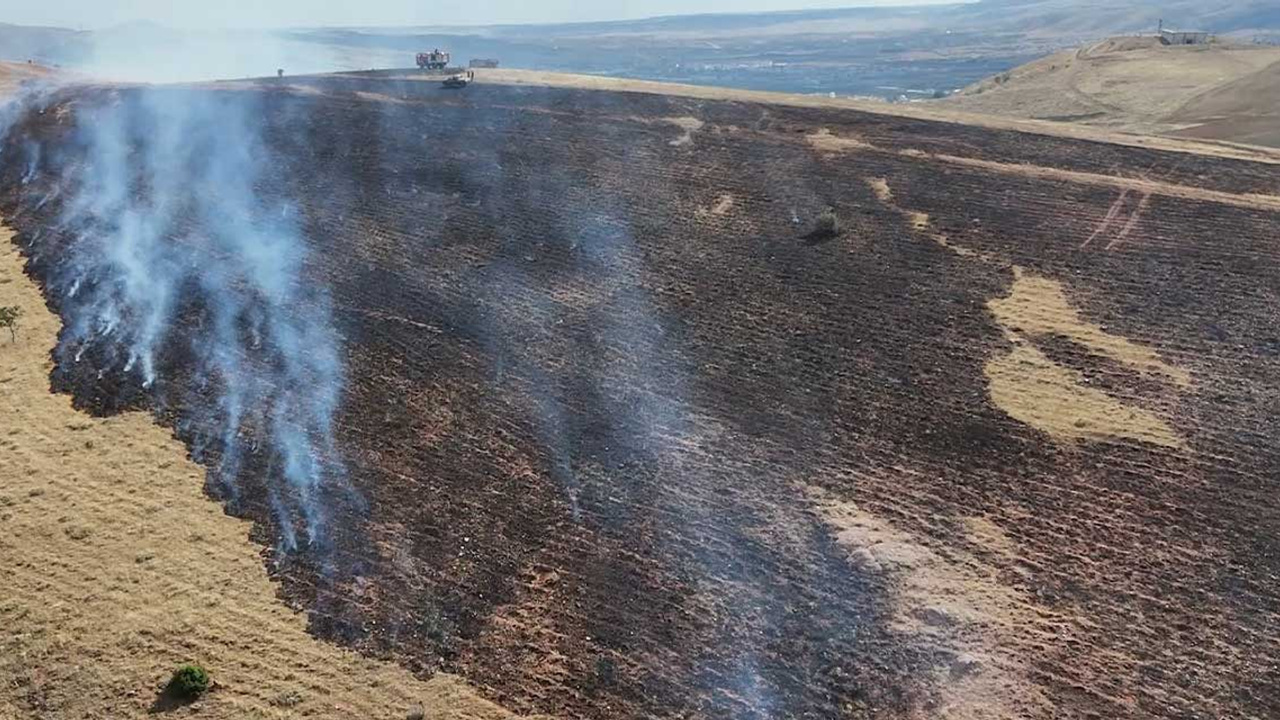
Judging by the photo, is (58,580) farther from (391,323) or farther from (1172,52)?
(1172,52)

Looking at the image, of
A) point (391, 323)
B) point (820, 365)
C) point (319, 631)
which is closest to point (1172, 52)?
point (820, 365)

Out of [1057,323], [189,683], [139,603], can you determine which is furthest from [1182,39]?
[189,683]

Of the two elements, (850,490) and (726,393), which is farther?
(726,393)

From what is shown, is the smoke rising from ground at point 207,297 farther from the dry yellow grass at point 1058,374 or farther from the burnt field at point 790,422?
the dry yellow grass at point 1058,374

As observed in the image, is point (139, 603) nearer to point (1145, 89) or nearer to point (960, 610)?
point (960, 610)

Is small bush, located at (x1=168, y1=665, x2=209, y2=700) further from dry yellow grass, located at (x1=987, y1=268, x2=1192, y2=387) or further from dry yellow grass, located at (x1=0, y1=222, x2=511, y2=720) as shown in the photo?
→ dry yellow grass, located at (x1=987, y1=268, x2=1192, y2=387)

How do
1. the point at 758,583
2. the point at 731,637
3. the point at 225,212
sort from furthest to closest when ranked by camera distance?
the point at 225,212 < the point at 758,583 < the point at 731,637

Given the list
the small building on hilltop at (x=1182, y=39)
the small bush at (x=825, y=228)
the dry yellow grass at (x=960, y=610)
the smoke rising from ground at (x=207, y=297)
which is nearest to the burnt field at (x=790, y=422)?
the dry yellow grass at (x=960, y=610)
